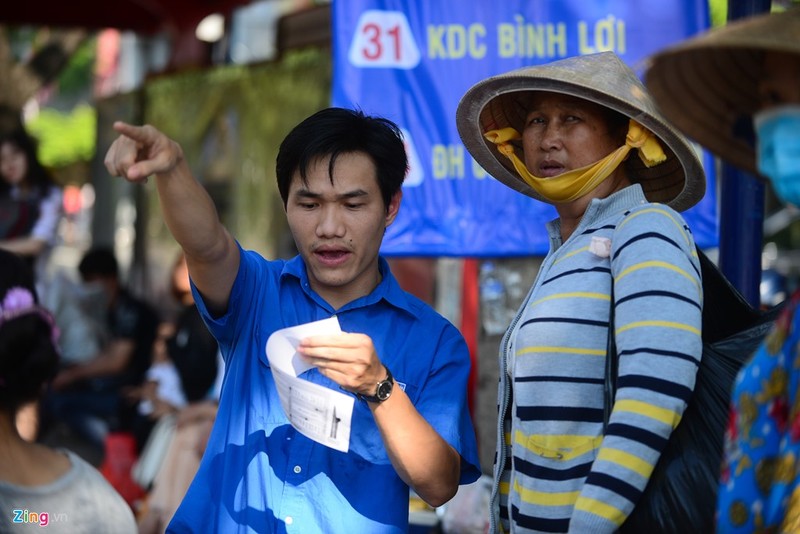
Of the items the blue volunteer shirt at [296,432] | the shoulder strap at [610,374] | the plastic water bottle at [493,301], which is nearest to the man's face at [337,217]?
the blue volunteer shirt at [296,432]

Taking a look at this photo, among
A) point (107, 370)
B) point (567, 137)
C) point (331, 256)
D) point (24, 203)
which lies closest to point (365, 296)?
point (331, 256)

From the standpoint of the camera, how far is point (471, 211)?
448 centimetres

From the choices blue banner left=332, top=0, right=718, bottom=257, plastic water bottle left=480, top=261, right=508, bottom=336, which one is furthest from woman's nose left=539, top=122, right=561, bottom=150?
plastic water bottle left=480, top=261, right=508, bottom=336

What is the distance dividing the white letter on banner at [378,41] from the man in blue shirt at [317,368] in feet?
5.38

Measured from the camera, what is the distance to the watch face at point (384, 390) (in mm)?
2426

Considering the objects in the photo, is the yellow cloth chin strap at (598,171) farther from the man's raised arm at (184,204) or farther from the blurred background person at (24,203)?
the blurred background person at (24,203)

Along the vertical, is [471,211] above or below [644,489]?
above

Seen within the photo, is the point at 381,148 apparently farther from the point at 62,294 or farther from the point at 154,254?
the point at 154,254

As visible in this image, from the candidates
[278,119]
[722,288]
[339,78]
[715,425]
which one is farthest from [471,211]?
[278,119]

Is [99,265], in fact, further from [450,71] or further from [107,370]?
[450,71]

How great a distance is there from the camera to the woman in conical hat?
2.17 m

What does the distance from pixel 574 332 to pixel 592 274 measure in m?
0.14

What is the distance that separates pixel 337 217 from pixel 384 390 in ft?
1.61

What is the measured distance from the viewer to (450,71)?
177 inches
